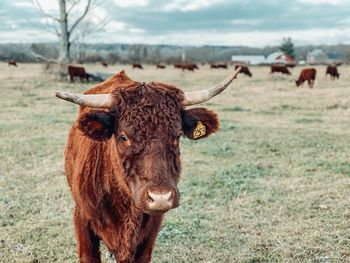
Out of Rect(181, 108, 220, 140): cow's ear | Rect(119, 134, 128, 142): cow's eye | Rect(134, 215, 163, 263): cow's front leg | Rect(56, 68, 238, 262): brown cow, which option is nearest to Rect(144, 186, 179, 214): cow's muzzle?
Rect(56, 68, 238, 262): brown cow

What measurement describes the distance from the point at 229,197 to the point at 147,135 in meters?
4.12

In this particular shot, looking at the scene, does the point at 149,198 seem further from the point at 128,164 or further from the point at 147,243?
the point at 147,243

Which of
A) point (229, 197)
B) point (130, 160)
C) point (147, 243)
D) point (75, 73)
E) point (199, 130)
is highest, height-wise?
point (199, 130)

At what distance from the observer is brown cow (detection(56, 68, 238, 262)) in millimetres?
3100

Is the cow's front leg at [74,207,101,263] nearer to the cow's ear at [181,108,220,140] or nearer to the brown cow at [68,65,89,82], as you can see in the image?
the cow's ear at [181,108,220,140]

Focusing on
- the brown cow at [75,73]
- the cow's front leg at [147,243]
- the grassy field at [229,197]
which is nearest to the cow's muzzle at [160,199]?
the cow's front leg at [147,243]

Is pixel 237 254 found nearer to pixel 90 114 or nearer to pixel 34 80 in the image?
pixel 90 114

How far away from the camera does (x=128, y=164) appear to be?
3.27 metres

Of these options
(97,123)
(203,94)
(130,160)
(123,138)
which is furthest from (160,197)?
A: (203,94)

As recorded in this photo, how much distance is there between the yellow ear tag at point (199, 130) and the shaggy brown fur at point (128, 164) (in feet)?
0.12

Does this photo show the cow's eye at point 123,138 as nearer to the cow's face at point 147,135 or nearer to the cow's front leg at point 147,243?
the cow's face at point 147,135

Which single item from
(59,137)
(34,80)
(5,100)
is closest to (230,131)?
(59,137)

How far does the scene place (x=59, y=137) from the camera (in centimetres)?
1148

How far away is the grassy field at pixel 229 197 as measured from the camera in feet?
17.5
